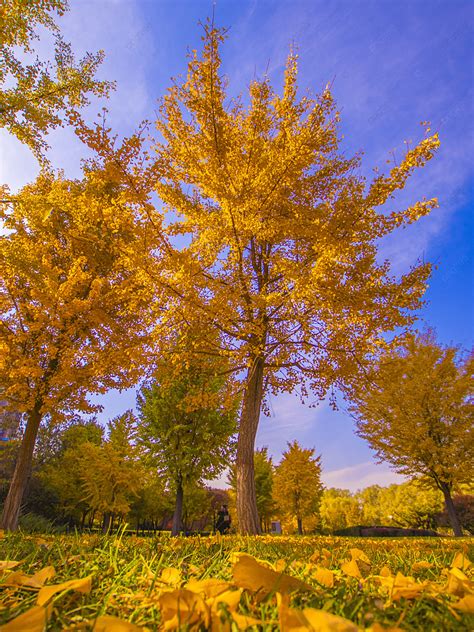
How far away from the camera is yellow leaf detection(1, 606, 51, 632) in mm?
655

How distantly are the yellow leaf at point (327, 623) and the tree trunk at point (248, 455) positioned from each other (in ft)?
21.7

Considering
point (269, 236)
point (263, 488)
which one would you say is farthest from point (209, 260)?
point (263, 488)

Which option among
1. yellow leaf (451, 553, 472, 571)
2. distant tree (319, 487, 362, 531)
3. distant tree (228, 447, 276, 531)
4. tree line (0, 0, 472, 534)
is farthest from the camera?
distant tree (319, 487, 362, 531)

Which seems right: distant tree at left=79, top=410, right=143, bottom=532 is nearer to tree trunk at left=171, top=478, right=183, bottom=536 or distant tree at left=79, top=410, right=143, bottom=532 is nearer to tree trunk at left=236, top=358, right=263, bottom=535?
tree trunk at left=171, top=478, right=183, bottom=536

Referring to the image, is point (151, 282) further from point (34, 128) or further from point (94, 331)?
point (34, 128)

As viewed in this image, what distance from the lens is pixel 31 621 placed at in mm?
670

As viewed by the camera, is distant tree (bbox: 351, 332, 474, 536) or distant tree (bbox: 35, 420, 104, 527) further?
distant tree (bbox: 35, 420, 104, 527)

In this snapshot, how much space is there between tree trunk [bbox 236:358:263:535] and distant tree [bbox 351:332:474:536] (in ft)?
25.9

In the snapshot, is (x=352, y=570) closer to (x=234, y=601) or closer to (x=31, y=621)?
(x=234, y=601)

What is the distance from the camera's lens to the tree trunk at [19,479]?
809 centimetres

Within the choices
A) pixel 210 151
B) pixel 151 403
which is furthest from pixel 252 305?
pixel 151 403

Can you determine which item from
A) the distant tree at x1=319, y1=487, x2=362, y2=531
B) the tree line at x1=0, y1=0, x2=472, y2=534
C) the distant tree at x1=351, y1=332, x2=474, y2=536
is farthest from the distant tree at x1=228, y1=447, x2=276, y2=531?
the tree line at x1=0, y1=0, x2=472, y2=534

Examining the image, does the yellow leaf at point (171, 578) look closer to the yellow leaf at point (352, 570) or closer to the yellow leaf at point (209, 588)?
the yellow leaf at point (209, 588)

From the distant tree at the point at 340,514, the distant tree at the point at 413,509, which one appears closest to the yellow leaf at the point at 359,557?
the distant tree at the point at 413,509
